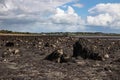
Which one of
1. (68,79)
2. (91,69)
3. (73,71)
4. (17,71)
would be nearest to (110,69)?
(91,69)

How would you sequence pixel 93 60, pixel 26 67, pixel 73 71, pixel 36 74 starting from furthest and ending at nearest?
pixel 93 60, pixel 26 67, pixel 73 71, pixel 36 74

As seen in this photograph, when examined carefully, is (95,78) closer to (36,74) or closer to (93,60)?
(36,74)

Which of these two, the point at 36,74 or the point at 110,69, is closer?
the point at 36,74

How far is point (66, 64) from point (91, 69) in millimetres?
3208

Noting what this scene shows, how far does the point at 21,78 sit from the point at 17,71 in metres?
2.81

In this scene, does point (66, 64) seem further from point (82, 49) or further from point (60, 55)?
point (82, 49)

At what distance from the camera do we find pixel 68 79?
70.4 ft

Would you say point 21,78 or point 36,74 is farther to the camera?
point 36,74

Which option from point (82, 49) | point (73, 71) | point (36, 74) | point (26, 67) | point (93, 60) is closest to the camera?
point (36, 74)

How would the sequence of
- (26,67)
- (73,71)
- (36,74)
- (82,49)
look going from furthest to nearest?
(82,49) < (26,67) < (73,71) < (36,74)

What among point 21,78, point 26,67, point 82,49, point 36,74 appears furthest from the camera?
point 82,49

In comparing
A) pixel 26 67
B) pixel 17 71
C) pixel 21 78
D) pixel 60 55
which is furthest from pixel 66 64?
pixel 21 78

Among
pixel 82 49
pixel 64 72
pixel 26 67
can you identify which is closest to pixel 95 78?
pixel 64 72

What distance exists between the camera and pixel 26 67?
2647cm
